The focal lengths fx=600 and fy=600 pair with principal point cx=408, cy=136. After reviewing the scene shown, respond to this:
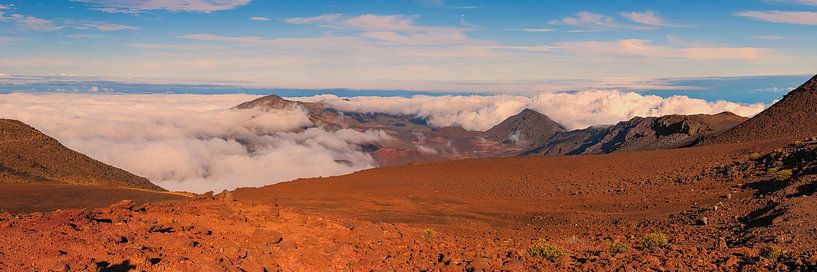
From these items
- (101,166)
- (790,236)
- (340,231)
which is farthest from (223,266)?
(101,166)

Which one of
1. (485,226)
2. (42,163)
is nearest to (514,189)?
(485,226)

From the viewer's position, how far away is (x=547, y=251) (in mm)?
A: 9969

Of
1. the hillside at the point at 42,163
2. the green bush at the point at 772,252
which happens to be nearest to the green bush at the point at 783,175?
the green bush at the point at 772,252

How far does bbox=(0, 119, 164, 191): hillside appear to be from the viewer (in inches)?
1329

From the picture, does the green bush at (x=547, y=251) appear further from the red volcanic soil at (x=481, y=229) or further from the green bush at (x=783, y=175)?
the green bush at (x=783, y=175)

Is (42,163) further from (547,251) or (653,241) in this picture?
(653,241)

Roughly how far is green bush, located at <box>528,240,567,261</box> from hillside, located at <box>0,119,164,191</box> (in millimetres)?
28447

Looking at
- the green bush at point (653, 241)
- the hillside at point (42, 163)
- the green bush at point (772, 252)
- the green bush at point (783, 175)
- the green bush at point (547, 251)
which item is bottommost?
the hillside at point (42, 163)

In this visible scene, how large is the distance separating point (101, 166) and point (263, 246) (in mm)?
40357

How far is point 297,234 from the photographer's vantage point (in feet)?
32.9

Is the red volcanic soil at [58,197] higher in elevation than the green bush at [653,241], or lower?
lower

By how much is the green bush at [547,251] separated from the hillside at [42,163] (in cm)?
2845

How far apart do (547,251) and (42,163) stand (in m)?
37.1

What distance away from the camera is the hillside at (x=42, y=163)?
33750mm
